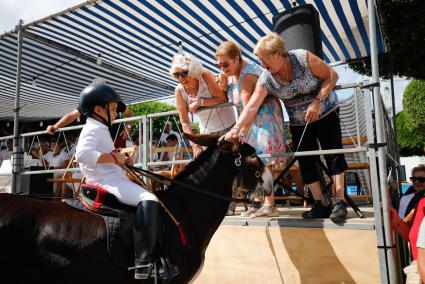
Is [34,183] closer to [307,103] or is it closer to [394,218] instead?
[307,103]

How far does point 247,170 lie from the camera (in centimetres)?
298

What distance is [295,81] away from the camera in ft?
11.5

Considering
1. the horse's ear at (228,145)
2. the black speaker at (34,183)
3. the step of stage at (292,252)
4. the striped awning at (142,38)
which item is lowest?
the step of stage at (292,252)

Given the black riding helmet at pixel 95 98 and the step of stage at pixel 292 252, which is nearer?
the black riding helmet at pixel 95 98

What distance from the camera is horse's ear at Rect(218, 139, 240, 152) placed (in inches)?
118

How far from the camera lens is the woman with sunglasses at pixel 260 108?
3715mm

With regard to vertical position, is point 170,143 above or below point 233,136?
above

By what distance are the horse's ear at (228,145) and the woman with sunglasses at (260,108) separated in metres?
0.82

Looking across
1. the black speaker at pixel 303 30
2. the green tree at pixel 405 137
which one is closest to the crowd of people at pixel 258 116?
the black speaker at pixel 303 30

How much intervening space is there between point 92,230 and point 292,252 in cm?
196

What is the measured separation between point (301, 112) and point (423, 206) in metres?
1.41

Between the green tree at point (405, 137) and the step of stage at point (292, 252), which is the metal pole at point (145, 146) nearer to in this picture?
the step of stage at point (292, 252)

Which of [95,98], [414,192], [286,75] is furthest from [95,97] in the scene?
[414,192]

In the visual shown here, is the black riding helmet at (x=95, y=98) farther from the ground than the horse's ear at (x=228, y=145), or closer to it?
farther from the ground
